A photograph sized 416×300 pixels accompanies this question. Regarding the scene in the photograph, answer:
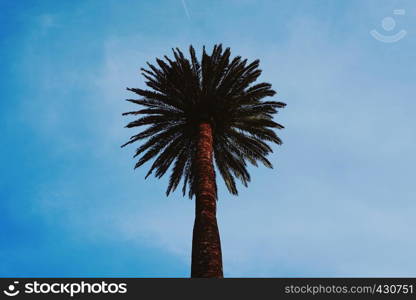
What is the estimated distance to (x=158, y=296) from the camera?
22.3ft

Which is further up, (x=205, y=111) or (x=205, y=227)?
(x=205, y=111)

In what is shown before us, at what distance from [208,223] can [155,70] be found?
788 cm

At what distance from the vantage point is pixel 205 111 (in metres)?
13.7

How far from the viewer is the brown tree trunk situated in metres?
8.12

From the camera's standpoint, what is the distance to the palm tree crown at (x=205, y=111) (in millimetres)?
14023

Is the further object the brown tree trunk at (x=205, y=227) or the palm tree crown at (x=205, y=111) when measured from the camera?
the palm tree crown at (x=205, y=111)

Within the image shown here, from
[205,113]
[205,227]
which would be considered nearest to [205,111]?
[205,113]

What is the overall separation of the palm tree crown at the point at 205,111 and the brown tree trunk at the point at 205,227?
255cm

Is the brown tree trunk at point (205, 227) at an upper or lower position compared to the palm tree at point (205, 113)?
lower

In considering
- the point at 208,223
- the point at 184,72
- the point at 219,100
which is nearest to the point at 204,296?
the point at 208,223

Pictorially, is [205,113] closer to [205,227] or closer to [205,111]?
[205,111]

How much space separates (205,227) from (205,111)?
5545 mm

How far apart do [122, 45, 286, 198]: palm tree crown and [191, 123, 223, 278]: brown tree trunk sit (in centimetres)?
255

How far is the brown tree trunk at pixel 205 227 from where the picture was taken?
8.12 m
